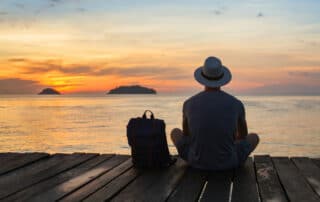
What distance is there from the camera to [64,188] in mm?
4969

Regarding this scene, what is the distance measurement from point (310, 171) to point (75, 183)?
319 cm

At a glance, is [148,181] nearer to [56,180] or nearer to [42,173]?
[56,180]

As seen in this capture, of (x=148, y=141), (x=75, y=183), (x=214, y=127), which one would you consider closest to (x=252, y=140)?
(x=214, y=127)

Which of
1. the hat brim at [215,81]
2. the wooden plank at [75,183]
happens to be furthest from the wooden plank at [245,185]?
the wooden plank at [75,183]

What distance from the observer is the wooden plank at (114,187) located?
14.7 ft

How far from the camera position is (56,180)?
5.41m

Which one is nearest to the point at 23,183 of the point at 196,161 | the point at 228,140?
the point at 196,161

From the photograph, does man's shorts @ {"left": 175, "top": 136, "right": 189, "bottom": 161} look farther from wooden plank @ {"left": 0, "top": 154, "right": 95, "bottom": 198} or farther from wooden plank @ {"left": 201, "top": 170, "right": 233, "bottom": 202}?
wooden plank @ {"left": 0, "top": 154, "right": 95, "bottom": 198}

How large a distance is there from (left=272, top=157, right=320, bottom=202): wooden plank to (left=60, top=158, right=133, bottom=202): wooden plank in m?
2.10

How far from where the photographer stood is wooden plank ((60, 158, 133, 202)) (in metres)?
4.55

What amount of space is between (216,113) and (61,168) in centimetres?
233

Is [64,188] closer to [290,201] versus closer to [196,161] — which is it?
[196,161]

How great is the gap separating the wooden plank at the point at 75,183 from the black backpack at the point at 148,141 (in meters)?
0.50

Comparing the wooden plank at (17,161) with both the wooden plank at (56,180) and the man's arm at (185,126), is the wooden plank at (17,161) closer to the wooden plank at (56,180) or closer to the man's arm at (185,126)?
the wooden plank at (56,180)
